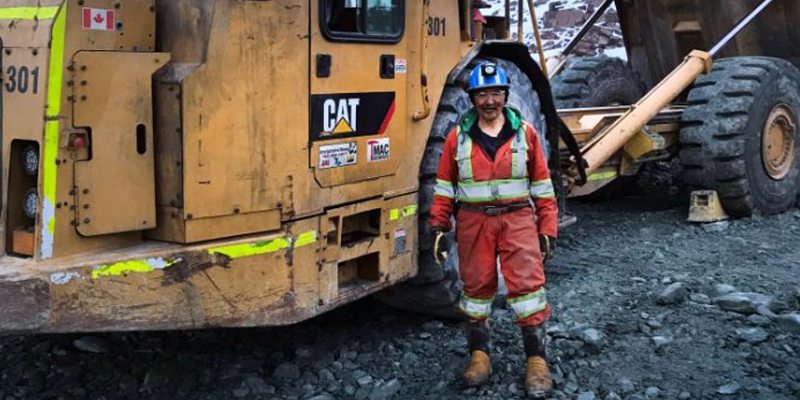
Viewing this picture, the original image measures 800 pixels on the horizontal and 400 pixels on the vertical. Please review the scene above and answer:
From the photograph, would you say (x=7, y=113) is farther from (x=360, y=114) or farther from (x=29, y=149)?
(x=360, y=114)

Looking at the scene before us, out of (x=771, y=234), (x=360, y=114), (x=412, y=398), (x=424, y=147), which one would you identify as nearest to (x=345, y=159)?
(x=360, y=114)

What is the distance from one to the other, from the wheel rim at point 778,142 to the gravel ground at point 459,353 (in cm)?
206

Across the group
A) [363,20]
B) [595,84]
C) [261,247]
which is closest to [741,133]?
[595,84]

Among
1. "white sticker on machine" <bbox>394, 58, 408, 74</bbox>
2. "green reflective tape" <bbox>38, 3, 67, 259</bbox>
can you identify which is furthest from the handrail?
"green reflective tape" <bbox>38, 3, 67, 259</bbox>

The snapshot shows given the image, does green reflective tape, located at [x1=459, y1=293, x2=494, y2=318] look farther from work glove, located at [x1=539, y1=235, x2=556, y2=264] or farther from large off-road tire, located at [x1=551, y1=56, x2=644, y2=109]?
large off-road tire, located at [x1=551, y1=56, x2=644, y2=109]

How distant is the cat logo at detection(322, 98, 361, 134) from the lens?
4.25 metres

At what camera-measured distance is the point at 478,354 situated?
459cm

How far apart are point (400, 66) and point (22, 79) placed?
178 centimetres

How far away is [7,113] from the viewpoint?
370 centimetres

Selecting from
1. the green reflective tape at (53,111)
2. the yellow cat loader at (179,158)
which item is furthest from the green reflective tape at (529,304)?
the green reflective tape at (53,111)

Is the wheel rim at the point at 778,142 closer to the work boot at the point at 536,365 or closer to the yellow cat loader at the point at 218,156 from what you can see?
the yellow cat loader at the point at 218,156

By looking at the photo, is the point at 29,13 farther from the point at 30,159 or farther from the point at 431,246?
the point at 431,246

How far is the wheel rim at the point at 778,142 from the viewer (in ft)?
25.9

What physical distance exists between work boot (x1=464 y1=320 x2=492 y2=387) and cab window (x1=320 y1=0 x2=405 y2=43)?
1.45 metres
